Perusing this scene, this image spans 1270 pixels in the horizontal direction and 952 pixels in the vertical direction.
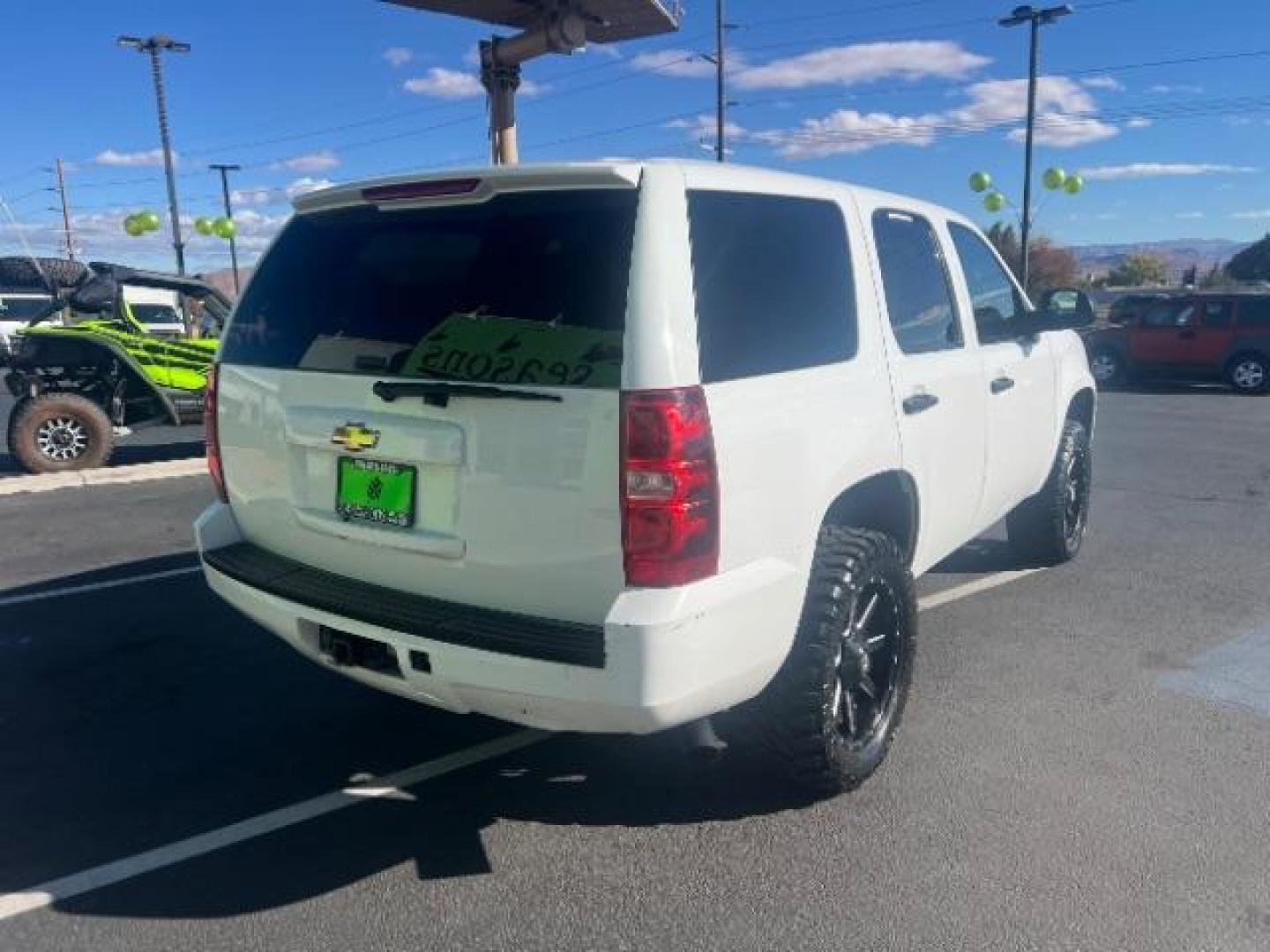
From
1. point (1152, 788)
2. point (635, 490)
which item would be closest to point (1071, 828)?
point (1152, 788)

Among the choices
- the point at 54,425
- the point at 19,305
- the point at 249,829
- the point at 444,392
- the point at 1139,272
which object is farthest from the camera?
the point at 1139,272

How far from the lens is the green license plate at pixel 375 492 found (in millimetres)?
2803

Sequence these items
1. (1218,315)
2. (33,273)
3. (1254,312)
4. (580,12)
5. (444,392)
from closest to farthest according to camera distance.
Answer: (444,392) → (33,273) → (580,12) → (1254,312) → (1218,315)

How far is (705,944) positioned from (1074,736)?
6.06ft

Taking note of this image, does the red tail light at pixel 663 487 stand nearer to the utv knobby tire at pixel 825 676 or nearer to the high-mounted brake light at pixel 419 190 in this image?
the utv knobby tire at pixel 825 676

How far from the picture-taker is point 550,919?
265 centimetres

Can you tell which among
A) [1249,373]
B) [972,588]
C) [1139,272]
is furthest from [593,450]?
[1139,272]

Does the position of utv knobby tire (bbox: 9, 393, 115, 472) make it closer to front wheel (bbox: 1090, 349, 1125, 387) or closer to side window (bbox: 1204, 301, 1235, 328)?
front wheel (bbox: 1090, 349, 1125, 387)

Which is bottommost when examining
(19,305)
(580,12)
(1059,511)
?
(1059,511)

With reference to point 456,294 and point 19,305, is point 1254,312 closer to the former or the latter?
point 456,294

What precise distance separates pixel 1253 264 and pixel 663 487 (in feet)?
281

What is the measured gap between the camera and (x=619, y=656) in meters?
2.44

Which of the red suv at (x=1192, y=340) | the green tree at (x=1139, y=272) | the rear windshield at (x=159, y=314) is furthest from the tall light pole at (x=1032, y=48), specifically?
the green tree at (x=1139, y=272)

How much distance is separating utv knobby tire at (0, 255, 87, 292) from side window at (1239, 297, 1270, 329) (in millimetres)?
17822
